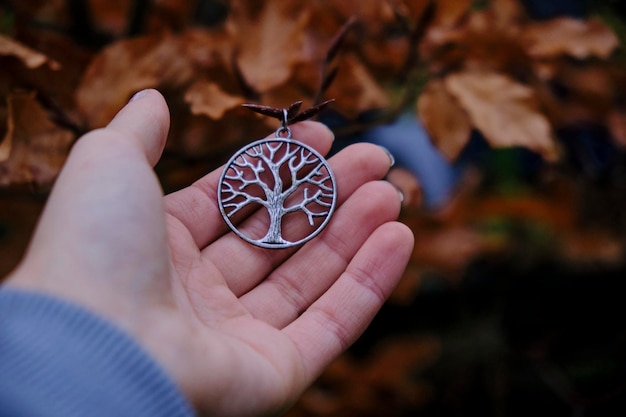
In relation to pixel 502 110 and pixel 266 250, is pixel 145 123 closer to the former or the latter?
pixel 266 250

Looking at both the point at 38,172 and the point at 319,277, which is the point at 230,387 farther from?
the point at 38,172

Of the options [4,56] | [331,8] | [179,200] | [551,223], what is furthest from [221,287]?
[551,223]

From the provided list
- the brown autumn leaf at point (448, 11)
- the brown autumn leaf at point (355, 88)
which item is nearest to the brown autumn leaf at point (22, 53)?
the brown autumn leaf at point (355, 88)

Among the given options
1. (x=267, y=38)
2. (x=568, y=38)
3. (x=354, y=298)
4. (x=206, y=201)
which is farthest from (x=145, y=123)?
(x=568, y=38)

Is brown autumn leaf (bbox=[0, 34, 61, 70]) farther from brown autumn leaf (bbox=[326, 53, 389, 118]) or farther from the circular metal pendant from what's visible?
brown autumn leaf (bbox=[326, 53, 389, 118])

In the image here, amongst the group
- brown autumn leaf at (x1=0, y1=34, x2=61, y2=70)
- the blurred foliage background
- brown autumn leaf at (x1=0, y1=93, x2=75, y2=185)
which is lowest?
the blurred foliage background

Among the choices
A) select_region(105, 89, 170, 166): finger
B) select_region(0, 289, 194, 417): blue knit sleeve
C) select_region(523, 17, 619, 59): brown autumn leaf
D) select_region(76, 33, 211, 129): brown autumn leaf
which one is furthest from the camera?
select_region(523, 17, 619, 59): brown autumn leaf

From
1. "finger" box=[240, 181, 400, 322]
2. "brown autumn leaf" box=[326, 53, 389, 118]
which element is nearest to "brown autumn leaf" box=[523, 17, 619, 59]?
"brown autumn leaf" box=[326, 53, 389, 118]
